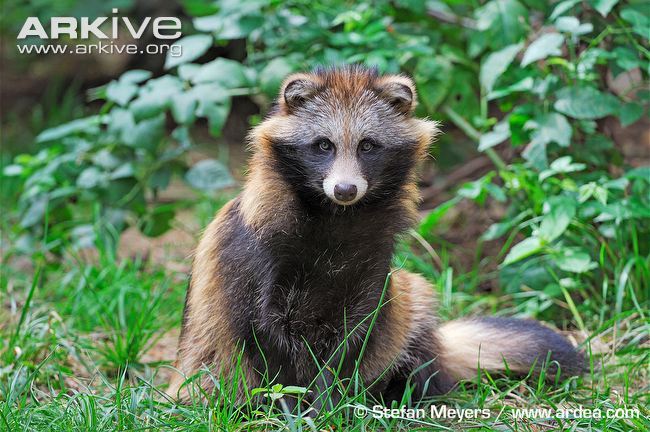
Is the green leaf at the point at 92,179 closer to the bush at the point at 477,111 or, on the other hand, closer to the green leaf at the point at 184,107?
the bush at the point at 477,111

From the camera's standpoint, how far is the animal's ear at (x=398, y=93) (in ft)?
12.8

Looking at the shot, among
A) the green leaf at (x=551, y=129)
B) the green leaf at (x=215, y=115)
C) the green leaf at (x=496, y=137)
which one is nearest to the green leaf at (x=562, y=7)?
the green leaf at (x=551, y=129)

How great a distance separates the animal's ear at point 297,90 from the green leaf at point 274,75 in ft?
5.04

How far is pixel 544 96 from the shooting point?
5.04 metres

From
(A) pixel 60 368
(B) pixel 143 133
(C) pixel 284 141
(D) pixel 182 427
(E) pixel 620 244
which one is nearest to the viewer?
(D) pixel 182 427

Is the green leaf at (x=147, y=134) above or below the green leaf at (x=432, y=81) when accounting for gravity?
below

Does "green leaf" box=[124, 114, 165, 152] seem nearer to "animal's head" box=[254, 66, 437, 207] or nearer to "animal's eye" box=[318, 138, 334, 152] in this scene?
"animal's head" box=[254, 66, 437, 207]

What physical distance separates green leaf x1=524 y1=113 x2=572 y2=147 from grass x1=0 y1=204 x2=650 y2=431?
80 cm

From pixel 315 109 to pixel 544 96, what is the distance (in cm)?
181

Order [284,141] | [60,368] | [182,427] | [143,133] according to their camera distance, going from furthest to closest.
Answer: [143,133] → [60,368] → [284,141] → [182,427]

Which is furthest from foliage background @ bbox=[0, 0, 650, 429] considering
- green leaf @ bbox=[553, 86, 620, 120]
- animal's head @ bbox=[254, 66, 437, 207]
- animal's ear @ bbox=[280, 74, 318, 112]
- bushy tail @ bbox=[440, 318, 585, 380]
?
animal's ear @ bbox=[280, 74, 318, 112]

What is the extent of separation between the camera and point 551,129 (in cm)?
495

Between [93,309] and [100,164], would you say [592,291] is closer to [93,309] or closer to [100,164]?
[93,309]

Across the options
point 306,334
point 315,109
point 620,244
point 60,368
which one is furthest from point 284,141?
point 620,244
